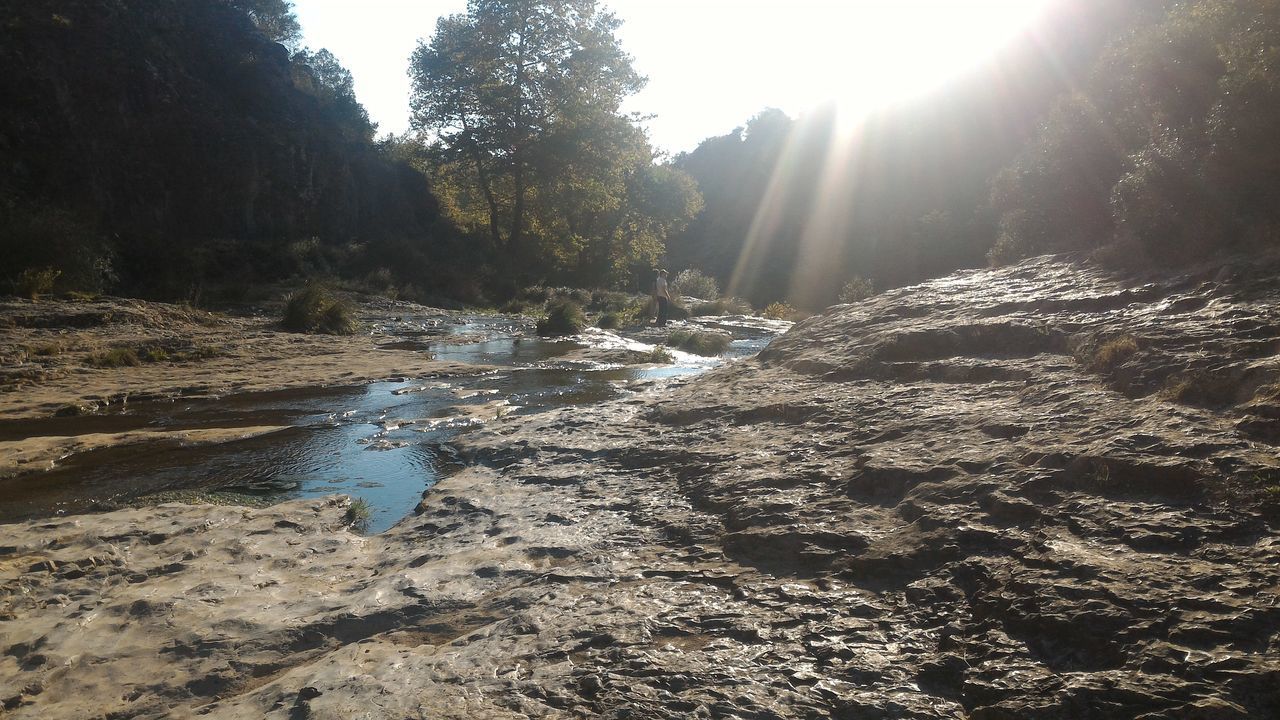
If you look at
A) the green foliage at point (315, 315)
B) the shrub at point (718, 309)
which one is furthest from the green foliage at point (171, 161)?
the shrub at point (718, 309)

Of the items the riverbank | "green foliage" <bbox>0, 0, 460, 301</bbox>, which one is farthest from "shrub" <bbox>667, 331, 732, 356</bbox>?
"green foliage" <bbox>0, 0, 460, 301</bbox>

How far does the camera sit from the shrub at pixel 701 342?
44.4ft

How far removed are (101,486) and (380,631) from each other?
3410 millimetres

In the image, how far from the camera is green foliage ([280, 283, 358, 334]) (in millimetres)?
14516

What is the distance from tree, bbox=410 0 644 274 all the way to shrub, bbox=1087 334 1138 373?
28.0 metres

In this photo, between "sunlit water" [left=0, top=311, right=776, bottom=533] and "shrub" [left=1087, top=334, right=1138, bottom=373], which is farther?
"sunlit water" [left=0, top=311, right=776, bottom=533]

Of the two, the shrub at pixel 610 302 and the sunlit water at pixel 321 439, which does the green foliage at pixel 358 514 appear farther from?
the shrub at pixel 610 302

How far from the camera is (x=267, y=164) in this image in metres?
30.0

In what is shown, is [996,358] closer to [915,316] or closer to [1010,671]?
[915,316]

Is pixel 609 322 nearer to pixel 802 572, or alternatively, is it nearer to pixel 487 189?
pixel 802 572

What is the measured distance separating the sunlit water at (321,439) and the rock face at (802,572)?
74cm

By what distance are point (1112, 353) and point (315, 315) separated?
1419cm

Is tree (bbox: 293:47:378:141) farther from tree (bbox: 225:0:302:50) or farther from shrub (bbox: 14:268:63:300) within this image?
shrub (bbox: 14:268:63:300)

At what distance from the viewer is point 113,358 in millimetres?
9617
